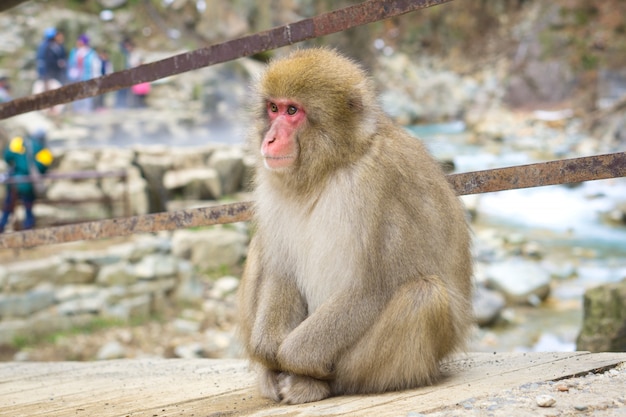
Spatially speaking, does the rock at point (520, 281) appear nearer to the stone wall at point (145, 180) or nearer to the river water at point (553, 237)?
the river water at point (553, 237)

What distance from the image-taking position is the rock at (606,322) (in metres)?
4.76

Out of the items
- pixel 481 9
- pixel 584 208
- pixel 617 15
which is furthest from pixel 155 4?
pixel 584 208

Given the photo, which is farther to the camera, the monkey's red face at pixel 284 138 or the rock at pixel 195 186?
the rock at pixel 195 186

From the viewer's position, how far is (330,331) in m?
2.48

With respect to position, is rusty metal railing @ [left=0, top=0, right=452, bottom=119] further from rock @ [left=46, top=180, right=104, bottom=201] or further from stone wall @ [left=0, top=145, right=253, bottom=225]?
rock @ [left=46, top=180, right=104, bottom=201]

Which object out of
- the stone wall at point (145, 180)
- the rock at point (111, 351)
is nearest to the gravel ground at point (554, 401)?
the rock at point (111, 351)

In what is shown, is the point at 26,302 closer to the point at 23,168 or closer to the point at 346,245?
the point at 23,168

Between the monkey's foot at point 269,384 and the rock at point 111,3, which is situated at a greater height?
the rock at point 111,3

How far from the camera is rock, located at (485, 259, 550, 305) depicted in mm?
10773

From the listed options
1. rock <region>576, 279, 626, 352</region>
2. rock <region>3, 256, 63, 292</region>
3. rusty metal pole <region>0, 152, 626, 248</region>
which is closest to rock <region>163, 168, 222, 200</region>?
rock <region>3, 256, 63, 292</region>

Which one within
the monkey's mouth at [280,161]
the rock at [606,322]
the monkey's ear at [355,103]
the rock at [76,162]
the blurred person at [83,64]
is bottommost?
the rock at [606,322]

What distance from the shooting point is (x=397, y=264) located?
248 centimetres

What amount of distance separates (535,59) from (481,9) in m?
3.48

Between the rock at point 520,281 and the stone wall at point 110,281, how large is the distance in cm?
413
